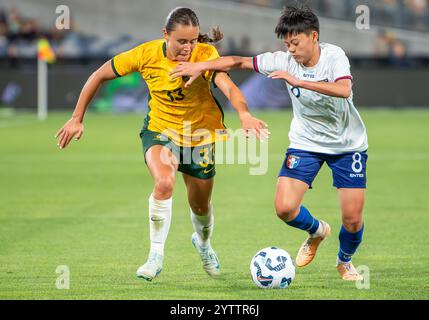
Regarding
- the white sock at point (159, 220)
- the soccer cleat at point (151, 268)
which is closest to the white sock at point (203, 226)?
the white sock at point (159, 220)

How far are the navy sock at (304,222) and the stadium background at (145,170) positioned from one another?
37cm

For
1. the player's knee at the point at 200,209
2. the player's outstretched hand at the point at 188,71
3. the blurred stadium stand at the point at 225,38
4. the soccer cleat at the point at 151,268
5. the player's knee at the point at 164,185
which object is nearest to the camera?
the player's outstretched hand at the point at 188,71

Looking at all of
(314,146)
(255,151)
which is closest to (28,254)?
(314,146)

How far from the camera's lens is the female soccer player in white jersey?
24.4 ft

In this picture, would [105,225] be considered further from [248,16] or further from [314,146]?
[248,16]

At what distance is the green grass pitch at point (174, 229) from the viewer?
724 centimetres

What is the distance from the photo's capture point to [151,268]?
24.4 ft

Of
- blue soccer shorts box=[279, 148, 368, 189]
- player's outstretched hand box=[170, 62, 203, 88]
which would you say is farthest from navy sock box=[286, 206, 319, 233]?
player's outstretched hand box=[170, 62, 203, 88]

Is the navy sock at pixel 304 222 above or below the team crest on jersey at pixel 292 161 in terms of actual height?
below

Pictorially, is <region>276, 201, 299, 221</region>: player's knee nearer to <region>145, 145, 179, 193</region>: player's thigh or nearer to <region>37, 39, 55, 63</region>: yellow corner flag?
<region>145, 145, 179, 193</region>: player's thigh

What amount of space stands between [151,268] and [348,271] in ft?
5.15

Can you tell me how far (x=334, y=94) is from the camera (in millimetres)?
7137

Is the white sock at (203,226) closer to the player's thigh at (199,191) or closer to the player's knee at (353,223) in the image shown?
the player's thigh at (199,191)

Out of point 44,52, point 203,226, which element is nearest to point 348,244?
point 203,226
